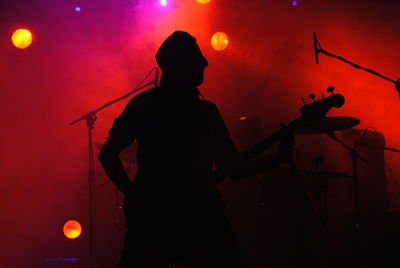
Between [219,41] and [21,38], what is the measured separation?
3544 millimetres

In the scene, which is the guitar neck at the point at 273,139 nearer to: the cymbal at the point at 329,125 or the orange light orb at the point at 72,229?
the cymbal at the point at 329,125

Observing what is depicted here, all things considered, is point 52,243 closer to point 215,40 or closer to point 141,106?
point 215,40

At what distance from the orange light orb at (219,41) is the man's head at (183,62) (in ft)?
18.3

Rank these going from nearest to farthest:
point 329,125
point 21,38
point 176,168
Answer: point 176,168
point 329,125
point 21,38

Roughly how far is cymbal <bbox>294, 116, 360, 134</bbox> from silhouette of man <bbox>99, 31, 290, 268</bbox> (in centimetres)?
257

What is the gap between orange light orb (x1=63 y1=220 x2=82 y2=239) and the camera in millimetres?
7773

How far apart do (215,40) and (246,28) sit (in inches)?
25.5

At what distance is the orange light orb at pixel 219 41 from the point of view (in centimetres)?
816

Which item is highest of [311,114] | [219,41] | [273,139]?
[219,41]

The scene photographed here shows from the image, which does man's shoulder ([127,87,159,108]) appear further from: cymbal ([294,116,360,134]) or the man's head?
cymbal ([294,116,360,134])

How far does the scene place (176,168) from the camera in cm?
248

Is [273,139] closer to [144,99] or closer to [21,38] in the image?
[144,99]

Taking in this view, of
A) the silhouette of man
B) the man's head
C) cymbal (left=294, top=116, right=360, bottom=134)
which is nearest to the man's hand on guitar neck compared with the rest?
the silhouette of man

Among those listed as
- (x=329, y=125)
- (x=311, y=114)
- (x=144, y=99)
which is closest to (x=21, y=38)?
(x=329, y=125)
